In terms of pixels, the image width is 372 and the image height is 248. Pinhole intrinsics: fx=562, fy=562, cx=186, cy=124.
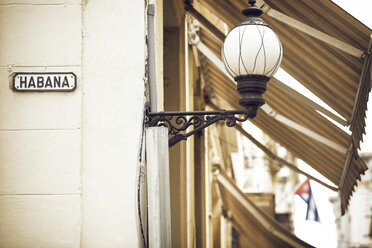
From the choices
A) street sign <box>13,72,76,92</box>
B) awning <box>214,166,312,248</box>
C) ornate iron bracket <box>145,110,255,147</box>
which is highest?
street sign <box>13,72,76,92</box>

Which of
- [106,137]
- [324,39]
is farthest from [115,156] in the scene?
[324,39]

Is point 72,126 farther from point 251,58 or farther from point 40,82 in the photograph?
point 251,58

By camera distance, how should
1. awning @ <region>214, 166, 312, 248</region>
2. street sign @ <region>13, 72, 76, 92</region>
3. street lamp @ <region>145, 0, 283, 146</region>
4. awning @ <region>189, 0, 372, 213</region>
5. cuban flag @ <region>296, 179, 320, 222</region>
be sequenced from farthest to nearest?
cuban flag @ <region>296, 179, 320, 222</region> < awning @ <region>214, 166, 312, 248</region> < awning @ <region>189, 0, 372, 213</region> < street sign @ <region>13, 72, 76, 92</region> < street lamp @ <region>145, 0, 283, 146</region>

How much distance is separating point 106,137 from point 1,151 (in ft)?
2.10

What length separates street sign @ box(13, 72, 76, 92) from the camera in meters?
3.40

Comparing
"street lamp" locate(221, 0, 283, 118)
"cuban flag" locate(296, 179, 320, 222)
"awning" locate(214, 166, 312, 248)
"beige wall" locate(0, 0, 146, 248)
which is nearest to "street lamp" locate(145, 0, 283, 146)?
"street lamp" locate(221, 0, 283, 118)

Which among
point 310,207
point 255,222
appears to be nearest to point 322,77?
point 255,222

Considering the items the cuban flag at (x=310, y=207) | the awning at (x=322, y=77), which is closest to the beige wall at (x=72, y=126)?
the awning at (x=322, y=77)

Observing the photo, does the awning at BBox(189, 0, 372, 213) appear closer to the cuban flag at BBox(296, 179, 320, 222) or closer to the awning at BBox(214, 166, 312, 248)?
the awning at BBox(214, 166, 312, 248)

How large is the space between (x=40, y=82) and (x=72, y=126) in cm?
33

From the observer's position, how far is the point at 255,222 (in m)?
8.44

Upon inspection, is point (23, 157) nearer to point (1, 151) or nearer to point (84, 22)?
point (1, 151)

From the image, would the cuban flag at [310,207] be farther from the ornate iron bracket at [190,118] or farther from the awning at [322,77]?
the ornate iron bracket at [190,118]

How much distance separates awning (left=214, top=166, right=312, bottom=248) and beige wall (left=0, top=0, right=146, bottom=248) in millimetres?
4371
